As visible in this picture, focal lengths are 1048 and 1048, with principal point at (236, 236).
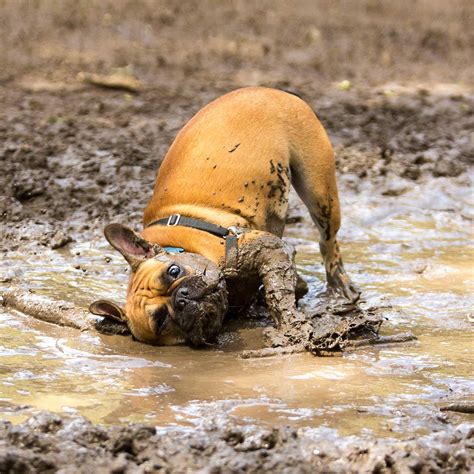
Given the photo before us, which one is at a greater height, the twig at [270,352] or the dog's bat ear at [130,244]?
the dog's bat ear at [130,244]

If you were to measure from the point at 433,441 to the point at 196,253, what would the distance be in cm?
234

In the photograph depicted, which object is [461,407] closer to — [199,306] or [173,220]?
[199,306]

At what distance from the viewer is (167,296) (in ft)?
19.2

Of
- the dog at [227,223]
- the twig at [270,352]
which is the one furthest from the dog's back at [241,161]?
the twig at [270,352]

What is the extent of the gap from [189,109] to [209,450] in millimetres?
8440

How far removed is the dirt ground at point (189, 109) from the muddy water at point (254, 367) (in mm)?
353

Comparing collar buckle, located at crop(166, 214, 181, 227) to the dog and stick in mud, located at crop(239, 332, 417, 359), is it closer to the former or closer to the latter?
the dog

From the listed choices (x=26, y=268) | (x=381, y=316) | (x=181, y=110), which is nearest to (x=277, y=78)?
(x=181, y=110)

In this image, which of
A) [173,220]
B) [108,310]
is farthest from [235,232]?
[108,310]

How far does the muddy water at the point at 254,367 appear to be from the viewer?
4.77 m

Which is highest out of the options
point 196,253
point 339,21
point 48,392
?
point 339,21

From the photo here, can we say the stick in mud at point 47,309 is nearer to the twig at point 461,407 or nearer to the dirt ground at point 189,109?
the dirt ground at point 189,109

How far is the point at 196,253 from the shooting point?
6.31 metres

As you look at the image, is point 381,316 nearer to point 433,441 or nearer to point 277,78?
point 433,441
